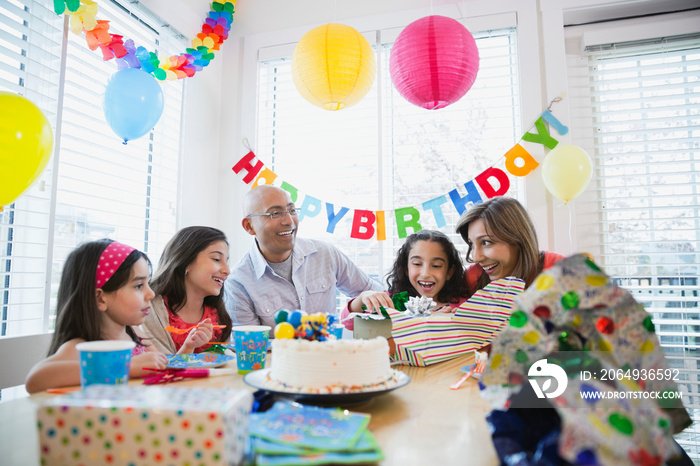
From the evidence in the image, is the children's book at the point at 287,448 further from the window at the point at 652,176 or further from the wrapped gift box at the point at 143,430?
the window at the point at 652,176

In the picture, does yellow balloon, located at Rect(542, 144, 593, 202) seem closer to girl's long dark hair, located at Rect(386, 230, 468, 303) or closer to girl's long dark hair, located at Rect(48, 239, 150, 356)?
girl's long dark hair, located at Rect(386, 230, 468, 303)

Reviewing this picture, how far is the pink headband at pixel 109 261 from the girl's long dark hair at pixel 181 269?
59 centimetres

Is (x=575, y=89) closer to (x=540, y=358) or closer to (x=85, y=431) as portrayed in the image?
(x=540, y=358)

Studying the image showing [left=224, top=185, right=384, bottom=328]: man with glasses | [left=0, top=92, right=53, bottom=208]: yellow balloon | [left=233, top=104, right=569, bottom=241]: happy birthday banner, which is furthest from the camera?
[left=233, top=104, right=569, bottom=241]: happy birthday banner

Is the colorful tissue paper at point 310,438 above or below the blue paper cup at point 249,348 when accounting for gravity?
below

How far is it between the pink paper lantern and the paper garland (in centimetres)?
129

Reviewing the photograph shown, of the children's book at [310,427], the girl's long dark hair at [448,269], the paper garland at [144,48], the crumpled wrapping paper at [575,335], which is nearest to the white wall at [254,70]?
the paper garland at [144,48]

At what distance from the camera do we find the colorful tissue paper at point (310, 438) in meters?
0.59

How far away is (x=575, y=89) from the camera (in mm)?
2828

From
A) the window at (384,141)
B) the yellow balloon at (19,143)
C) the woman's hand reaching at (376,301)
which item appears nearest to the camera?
the yellow balloon at (19,143)

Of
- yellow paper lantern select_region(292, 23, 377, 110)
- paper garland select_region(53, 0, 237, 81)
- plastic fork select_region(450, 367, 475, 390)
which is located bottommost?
plastic fork select_region(450, 367, 475, 390)

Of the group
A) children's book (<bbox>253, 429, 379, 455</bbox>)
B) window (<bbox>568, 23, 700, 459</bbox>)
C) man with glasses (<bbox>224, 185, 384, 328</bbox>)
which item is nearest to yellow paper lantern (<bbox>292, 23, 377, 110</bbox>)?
man with glasses (<bbox>224, 185, 384, 328</bbox>)

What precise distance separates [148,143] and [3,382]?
1.55 meters

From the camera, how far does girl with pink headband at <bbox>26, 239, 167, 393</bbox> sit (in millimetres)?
1289
